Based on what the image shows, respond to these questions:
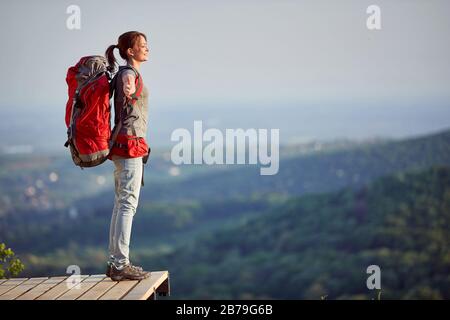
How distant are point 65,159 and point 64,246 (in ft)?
31.4

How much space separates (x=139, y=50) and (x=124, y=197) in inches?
37.4

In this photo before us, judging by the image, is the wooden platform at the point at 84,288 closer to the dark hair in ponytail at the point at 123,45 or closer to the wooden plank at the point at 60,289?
the wooden plank at the point at 60,289

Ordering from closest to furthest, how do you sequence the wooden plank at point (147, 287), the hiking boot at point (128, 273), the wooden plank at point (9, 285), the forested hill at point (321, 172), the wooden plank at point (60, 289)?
the wooden plank at point (147, 287)
the wooden plank at point (60, 289)
the hiking boot at point (128, 273)
the wooden plank at point (9, 285)
the forested hill at point (321, 172)

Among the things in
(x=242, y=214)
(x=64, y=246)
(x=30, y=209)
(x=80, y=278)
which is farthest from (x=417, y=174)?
(x=80, y=278)

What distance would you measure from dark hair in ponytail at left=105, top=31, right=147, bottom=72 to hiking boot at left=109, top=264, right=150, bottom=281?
131 centimetres

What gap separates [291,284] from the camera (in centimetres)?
2619

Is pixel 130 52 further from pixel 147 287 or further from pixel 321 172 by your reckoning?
pixel 321 172

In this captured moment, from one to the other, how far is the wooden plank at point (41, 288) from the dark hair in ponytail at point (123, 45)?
153 centimetres

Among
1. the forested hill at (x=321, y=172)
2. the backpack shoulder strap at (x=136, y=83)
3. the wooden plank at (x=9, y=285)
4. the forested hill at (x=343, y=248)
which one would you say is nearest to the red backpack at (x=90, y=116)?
the backpack shoulder strap at (x=136, y=83)

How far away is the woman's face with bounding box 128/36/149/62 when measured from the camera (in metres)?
5.89

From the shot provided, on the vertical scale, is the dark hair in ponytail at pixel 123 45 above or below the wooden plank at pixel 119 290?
above

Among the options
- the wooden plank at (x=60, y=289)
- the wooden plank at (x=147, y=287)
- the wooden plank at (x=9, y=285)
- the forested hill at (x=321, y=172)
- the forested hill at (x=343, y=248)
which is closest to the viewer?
the wooden plank at (x=147, y=287)

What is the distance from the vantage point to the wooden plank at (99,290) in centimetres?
572

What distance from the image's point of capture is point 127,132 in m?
5.84
